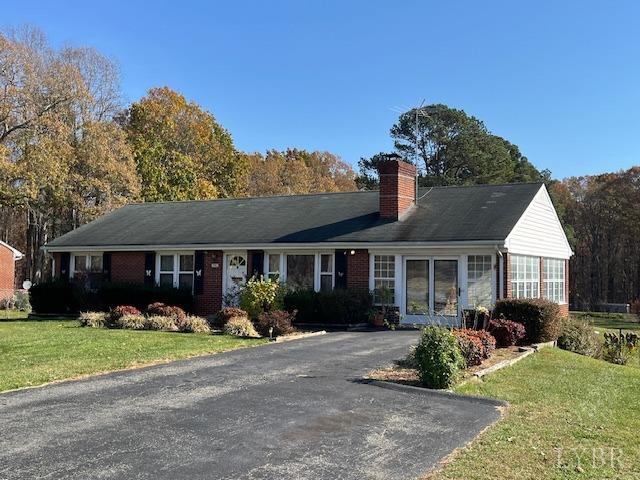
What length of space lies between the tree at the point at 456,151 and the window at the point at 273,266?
29.5m

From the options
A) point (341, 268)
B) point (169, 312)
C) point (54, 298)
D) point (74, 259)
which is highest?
point (74, 259)

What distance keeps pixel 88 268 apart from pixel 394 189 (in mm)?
12546

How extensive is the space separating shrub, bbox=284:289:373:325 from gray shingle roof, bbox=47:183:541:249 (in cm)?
179

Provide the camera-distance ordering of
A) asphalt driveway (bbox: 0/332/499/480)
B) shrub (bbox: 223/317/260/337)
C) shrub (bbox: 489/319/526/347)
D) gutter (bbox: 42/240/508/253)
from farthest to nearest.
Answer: gutter (bbox: 42/240/508/253) → shrub (bbox: 223/317/260/337) → shrub (bbox: 489/319/526/347) → asphalt driveway (bbox: 0/332/499/480)

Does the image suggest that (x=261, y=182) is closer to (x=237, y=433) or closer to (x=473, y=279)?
(x=473, y=279)

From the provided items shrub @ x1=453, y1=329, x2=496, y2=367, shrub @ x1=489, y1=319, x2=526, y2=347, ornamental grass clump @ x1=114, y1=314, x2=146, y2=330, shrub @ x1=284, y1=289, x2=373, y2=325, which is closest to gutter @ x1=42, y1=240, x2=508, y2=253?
shrub @ x1=284, y1=289, x2=373, y2=325

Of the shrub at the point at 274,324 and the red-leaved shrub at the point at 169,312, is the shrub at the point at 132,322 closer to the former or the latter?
the red-leaved shrub at the point at 169,312

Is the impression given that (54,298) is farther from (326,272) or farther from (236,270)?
(326,272)

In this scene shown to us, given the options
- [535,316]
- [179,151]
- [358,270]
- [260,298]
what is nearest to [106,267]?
[260,298]

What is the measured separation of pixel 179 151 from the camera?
1854 inches

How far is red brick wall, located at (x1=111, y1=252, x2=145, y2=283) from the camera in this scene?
23.9 metres

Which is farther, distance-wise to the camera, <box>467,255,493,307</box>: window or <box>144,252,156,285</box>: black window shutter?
<box>144,252,156,285</box>: black window shutter

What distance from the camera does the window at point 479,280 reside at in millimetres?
18578

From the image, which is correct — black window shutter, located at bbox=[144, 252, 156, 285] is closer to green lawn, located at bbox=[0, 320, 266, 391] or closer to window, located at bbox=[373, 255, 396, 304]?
green lawn, located at bbox=[0, 320, 266, 391]
